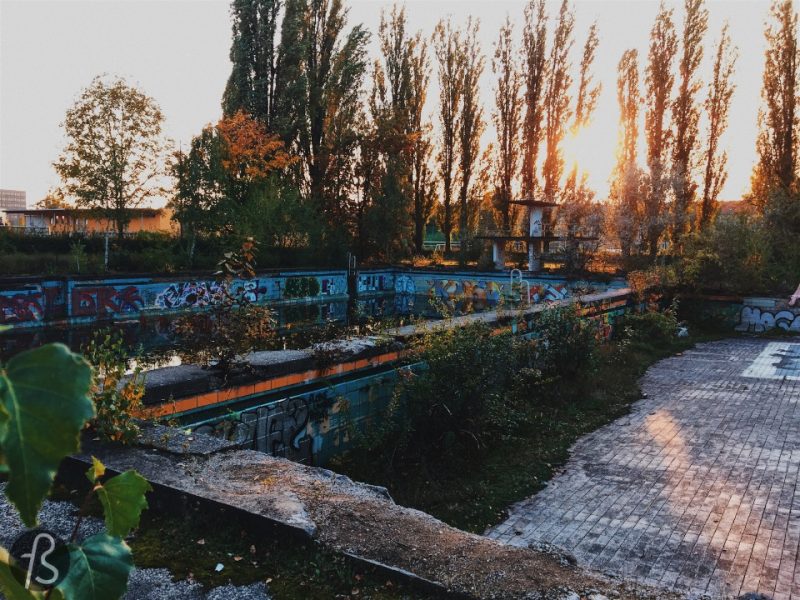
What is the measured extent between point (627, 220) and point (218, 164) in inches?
658

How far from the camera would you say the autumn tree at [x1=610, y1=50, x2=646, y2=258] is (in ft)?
87.4

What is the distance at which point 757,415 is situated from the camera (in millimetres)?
9234

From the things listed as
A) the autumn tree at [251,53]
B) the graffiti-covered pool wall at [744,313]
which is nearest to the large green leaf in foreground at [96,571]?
the graffiti-covered pool wall at [744,313]

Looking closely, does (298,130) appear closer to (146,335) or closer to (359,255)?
(359,255)

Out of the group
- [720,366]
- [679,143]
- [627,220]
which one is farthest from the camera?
[679,143]

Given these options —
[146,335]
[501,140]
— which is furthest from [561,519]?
[501,140]

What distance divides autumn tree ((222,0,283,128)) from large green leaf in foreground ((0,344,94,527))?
1202 inches

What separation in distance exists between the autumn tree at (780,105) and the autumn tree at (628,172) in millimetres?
4791

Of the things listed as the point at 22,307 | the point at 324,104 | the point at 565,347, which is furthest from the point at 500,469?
the point at 324,104

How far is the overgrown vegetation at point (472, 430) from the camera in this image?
243 inches

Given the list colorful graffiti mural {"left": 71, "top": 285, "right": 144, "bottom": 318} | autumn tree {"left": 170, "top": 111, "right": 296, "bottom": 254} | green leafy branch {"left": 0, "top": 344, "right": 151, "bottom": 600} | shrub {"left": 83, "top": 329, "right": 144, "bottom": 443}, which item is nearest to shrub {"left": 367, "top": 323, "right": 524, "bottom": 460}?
shrub {"left": 83, "top": 329, "right": 144, "bottom": 443}

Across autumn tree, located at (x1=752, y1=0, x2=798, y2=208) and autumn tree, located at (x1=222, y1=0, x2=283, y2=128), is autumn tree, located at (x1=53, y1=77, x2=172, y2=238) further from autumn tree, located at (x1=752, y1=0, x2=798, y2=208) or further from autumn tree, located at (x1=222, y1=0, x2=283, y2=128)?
autumn tree, located at (x1=752, y1=0, x2=798, y2=208)

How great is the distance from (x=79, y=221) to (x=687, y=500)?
98.5 ft

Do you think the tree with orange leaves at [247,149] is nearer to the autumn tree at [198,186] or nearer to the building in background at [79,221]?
the autumn tree at [198,186]
